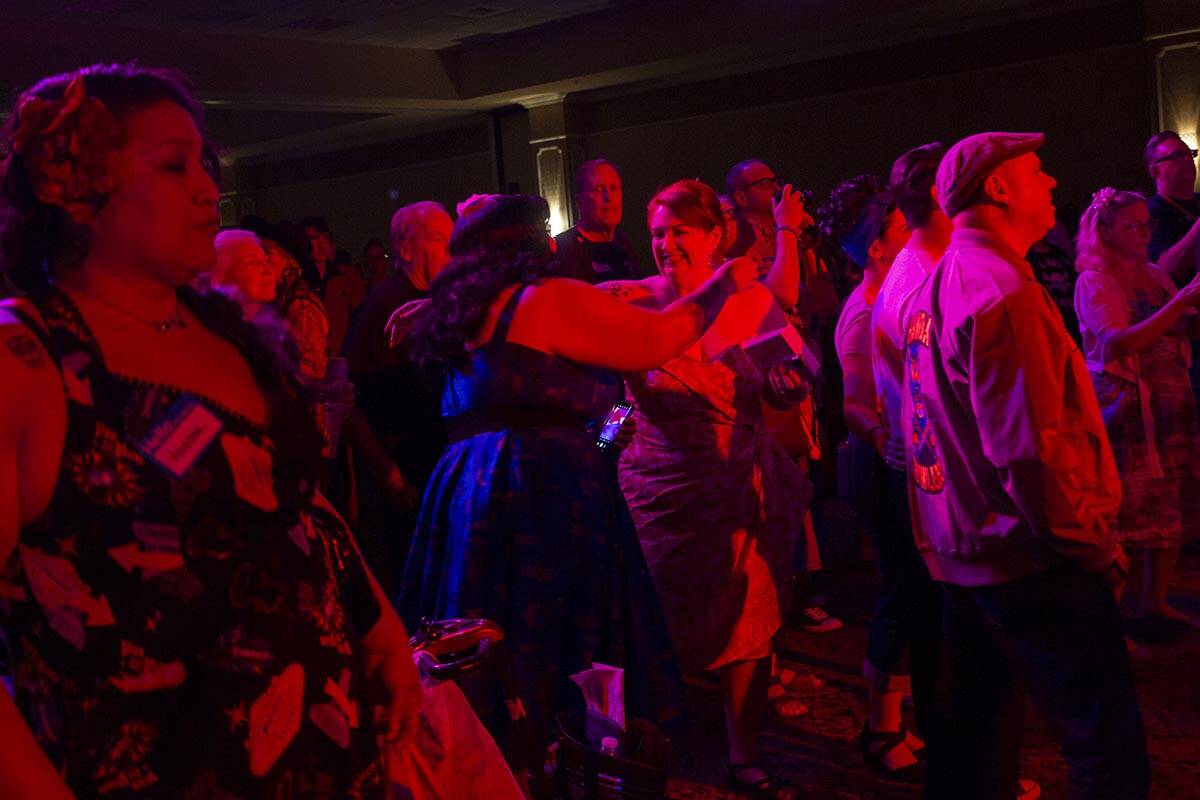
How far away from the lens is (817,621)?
16.4 feet

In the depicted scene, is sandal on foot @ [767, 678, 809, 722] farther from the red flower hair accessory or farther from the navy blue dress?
the red flower hair accessory

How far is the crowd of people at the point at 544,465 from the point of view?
1.24 metres

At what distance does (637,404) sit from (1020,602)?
4.62 feet

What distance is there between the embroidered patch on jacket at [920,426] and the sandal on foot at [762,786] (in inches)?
46.9

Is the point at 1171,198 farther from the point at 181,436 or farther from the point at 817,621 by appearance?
the point at 181,436

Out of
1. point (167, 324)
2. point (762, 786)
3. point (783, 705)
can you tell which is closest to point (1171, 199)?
point (783, 705)

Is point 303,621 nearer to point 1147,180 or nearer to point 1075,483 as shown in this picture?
point 1075,483

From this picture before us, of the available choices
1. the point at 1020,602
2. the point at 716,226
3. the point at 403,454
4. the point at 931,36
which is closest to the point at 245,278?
the point at 403,454

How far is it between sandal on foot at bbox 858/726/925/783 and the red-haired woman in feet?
1.07

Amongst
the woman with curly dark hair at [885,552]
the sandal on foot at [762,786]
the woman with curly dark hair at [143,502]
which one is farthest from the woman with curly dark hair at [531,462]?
the woman with curly dark hair at [143,502]

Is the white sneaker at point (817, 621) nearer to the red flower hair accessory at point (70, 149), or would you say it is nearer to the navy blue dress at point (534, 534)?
the navy blue dress at point (534, 534)

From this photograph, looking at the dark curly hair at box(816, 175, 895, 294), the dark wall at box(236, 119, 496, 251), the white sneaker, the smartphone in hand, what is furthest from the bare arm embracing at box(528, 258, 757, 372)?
the dark wall at box(236, 119, 496, 251)

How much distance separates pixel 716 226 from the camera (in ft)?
11.9

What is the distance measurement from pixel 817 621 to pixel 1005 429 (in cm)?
288
